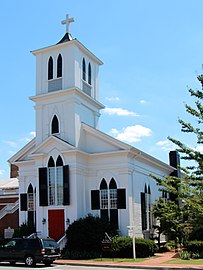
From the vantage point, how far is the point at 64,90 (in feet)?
100.0

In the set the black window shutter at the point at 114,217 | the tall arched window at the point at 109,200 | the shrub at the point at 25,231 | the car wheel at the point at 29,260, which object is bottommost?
the car wheel at the point at 29,260

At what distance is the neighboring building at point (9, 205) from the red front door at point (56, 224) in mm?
9836

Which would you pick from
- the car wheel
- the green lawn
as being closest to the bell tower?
the car wheel

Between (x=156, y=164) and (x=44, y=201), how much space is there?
11296 millimetres

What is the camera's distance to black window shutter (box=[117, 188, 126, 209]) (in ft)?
94.7

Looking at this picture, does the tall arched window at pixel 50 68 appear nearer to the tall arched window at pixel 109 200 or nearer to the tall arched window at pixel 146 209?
the tall arched window at pixel 109 200

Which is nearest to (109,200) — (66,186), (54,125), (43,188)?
(66,186)

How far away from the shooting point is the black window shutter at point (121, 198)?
28875 mm

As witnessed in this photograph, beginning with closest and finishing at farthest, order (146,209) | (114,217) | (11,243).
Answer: (11,243) → (114,217) → (146,209)

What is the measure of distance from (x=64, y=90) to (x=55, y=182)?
21.6 feet

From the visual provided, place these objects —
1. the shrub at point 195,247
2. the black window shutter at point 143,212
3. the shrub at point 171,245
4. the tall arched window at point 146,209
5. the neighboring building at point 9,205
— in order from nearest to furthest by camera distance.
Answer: the shrub at point 195,247, the shrub at point 171,245, the black window shutter at point 143,212, the tall arched window at point 146,209, the neighboring building at point 9,205

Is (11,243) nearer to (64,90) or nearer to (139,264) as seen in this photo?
(139,264)

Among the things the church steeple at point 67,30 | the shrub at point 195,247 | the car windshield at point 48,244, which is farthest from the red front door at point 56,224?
the church steeple at point 67,30

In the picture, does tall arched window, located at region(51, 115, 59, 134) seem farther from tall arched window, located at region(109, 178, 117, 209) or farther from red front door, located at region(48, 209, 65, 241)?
red front door, located at region(48, 209, 65, 241)
